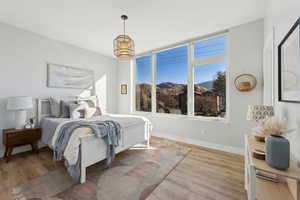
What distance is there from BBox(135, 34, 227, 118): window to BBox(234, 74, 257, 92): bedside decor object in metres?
0.33

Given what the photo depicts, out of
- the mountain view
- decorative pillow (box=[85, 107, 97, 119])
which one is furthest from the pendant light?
the mountain view

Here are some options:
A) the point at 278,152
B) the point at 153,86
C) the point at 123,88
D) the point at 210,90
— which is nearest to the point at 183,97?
the point at 210,90

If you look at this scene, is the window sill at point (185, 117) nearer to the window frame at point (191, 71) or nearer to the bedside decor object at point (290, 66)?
the window frame at point (191, 71)

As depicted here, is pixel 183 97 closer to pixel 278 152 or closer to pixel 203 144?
pixel 203 144

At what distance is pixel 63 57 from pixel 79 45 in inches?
21.7

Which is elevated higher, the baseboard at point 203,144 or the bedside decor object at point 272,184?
the bedside decor object at point 272,184

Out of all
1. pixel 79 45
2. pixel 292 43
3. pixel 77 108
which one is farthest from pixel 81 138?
pixel 79 45

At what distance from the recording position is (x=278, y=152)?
93 cm

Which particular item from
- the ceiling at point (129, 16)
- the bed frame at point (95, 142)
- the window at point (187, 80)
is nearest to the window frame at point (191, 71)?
the window at point (187, 80)

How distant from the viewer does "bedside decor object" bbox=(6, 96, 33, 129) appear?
2.45 meters

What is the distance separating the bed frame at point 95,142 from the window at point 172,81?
1171 millimetres

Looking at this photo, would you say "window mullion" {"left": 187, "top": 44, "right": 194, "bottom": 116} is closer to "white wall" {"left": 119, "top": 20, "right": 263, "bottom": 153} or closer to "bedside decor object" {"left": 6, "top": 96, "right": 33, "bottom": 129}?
"white wall" {"left": 119, "top": 20, "right": 263, "bottom": 153}

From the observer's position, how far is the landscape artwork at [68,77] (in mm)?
3283

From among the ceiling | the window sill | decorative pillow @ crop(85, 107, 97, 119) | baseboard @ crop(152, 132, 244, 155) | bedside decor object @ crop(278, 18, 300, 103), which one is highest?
the ceiling
